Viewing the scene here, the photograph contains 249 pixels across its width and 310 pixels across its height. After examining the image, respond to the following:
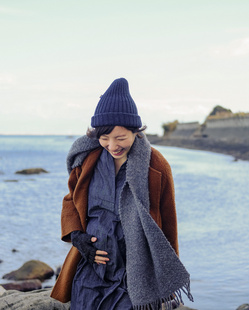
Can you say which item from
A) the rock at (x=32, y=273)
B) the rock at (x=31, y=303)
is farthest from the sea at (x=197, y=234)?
the rock at (x=31, y=303)

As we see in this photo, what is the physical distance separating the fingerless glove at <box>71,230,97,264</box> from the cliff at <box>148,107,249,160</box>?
32.4 meters

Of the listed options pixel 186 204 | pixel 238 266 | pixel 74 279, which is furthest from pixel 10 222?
pixel 74 279

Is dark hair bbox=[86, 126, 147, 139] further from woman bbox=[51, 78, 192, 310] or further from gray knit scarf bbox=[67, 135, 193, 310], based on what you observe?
gray knit scarf bbox=[67, 135, 193, 310]

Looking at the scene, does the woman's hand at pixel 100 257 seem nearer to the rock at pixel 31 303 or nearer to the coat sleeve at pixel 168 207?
the coat sleeve at pixel 168 207

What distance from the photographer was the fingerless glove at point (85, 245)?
7.52 feet

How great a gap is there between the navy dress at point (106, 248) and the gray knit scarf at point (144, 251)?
59 millimetres

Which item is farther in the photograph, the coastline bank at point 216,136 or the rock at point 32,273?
the coastline bank at point 216,136

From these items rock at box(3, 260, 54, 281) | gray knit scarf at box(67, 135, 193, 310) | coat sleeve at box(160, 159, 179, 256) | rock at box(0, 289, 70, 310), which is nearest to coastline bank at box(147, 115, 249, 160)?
rock at box(3, 260, 54, 281)

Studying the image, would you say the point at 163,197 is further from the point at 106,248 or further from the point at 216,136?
the point at 216,136

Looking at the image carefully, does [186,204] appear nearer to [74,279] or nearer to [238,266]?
[238,266]

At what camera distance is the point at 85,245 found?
90.9 inches

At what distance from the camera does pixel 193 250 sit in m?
8.66

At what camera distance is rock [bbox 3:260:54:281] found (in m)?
6.89

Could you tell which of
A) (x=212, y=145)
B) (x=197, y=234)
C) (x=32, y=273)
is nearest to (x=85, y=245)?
(x=32, y=273)
